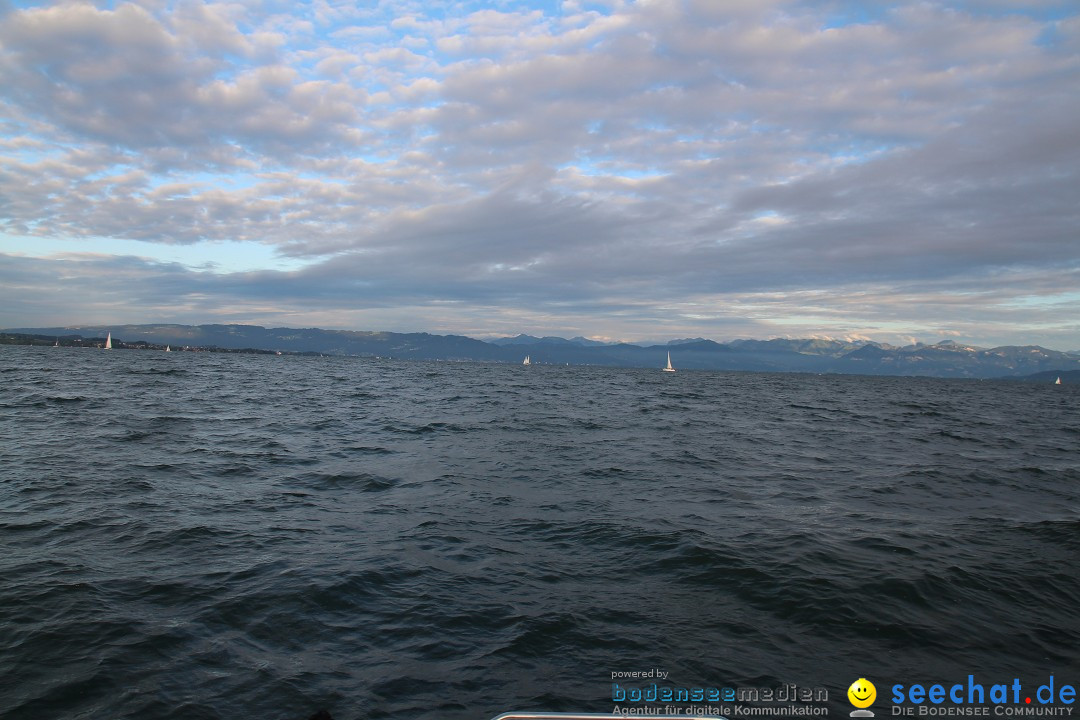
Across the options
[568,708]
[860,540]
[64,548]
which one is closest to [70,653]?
[64,548]

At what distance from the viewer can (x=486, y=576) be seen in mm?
9984

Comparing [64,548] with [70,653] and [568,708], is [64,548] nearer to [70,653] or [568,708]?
[70,653]

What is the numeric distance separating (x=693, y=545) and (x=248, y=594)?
851cm

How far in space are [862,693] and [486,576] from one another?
594cm

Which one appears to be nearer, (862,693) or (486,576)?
(862,693)

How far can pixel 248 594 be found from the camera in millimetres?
8789

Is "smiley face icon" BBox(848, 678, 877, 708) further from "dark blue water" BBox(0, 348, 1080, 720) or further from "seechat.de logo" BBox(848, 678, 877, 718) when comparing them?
"dark blue water" BBox(0, 348, 1080, 720)

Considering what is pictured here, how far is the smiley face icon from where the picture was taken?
6602 mm

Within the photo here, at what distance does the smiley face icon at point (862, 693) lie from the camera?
6.60 metres

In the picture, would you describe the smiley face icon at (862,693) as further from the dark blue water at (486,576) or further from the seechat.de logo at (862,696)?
the dark blue water at (486,576)

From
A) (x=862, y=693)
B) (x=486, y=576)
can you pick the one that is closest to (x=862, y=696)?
(x=862, y=693)

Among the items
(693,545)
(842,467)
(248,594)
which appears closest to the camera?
(248,594)

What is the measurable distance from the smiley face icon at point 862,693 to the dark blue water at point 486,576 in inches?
4.9

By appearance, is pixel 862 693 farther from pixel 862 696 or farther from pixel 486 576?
pixel 486 576
